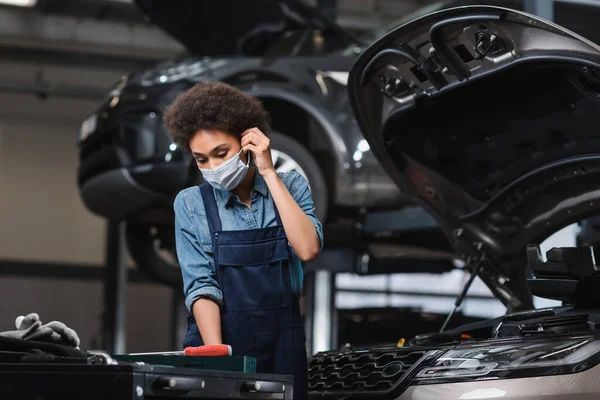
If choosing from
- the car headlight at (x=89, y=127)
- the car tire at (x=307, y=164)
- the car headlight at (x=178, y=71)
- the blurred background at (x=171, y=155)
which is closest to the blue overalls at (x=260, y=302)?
the blurred background at (x=171, y=155)

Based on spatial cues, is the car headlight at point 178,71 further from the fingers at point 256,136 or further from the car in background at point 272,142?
the fingers at point 256,136

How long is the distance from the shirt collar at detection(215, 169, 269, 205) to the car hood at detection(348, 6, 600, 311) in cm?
83

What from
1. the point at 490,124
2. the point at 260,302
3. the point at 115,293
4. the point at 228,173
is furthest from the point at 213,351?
the point at 115,293

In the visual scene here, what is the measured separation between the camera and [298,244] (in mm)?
2430

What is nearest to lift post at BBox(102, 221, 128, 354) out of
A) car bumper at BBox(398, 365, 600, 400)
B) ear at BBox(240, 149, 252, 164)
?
ear at BBox(240, 149, 252, 164)

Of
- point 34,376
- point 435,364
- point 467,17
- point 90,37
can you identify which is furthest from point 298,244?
point 90,37

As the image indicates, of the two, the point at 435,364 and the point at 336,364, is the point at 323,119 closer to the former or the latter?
the point at 336,364

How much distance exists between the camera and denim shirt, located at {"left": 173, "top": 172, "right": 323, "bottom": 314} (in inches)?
99.5

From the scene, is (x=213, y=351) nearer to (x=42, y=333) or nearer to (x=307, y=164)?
(x=42, y=333)

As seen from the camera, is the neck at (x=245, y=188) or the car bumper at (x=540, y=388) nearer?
the car bumper at (x=540, y=388)

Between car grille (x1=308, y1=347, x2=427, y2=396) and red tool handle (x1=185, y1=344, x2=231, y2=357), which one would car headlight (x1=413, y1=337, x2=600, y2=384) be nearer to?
car grille (x1=308, y1=347, x2=427, y2=396)

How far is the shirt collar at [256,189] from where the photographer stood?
2.58 meters

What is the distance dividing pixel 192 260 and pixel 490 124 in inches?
54.9

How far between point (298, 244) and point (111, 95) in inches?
167
